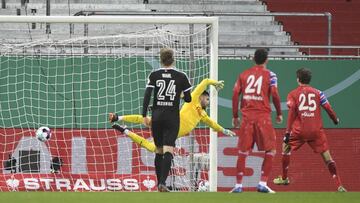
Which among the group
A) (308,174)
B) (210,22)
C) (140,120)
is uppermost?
(210,22)

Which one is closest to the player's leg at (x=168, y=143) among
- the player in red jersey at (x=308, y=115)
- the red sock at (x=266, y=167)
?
the red sock at (x=266, y=167)

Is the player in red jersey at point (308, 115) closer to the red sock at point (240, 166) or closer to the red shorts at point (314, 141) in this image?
the red shorts at point (314, 141)

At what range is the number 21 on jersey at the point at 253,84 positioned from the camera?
45.3 feet

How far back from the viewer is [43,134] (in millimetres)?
18062

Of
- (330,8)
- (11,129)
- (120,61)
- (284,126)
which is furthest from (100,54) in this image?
(330,8)

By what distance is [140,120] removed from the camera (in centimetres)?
1722

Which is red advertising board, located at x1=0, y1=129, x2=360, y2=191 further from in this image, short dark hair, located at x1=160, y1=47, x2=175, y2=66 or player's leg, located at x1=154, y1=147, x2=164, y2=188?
short dark hair, located at x1=160, y1=47, x2=175, y2=66

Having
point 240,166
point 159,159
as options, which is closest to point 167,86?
point 159,159

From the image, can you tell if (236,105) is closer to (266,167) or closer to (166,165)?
(266,167)

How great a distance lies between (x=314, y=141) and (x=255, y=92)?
7.14 ft

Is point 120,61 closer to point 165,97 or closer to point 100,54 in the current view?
point 100,54

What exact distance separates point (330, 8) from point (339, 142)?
5543 millimetres

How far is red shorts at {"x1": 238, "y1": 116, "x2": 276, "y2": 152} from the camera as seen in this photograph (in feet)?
45.1

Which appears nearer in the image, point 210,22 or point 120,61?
point 210,22
